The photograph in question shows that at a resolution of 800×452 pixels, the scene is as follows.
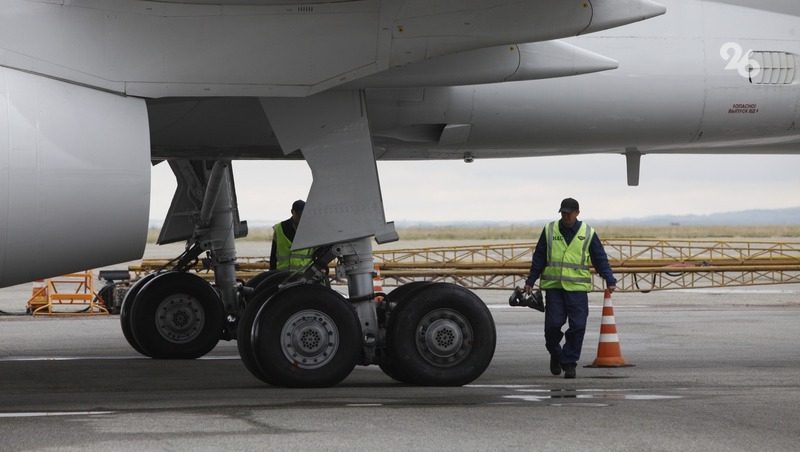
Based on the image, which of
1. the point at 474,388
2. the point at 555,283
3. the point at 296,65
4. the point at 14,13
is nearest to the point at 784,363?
the point at 555,283

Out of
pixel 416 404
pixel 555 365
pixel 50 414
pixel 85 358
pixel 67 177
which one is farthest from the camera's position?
pixel 85 358

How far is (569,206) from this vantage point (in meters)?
12.0

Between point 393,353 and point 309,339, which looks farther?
point 393,353

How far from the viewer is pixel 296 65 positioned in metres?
10.1

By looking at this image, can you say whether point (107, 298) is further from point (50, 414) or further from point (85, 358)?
point (50, 414)

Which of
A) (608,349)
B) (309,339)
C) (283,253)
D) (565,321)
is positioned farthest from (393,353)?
(283,253)

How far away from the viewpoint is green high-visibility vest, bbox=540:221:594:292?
39.0 ft

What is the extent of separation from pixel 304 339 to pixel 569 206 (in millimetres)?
3096

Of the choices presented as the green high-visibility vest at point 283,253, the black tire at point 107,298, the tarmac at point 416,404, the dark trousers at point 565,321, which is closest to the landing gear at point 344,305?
the tarmac at point 416,404

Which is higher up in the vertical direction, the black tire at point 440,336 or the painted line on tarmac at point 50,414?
the black tire at point 440,336

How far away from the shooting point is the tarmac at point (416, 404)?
755 cm

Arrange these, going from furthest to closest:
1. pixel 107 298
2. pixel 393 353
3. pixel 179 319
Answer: pixel 107 298 < pixel 179 319 < pixel 393 353

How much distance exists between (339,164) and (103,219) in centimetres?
216

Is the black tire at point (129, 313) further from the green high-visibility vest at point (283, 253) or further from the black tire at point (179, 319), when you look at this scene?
the green high-visibility vest at point (283, 253)
